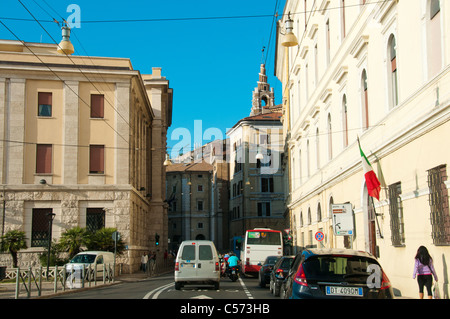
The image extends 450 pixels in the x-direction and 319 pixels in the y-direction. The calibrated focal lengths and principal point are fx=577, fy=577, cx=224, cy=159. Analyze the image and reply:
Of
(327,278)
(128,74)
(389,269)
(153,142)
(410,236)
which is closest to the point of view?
(327,278)

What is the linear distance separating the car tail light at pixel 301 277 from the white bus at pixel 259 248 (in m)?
28.1

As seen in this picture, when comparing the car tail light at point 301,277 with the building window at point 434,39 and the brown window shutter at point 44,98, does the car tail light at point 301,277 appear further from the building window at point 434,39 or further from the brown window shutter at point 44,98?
the brown window shutter at point 44,98

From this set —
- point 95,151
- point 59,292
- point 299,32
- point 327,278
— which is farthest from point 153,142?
point 327,278

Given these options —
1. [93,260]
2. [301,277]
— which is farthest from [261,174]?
[301,277]

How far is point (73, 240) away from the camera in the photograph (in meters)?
35.3

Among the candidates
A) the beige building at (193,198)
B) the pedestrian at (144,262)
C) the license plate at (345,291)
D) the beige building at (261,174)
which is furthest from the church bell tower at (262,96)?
the license plate at (345,291)

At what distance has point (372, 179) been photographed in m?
20.7

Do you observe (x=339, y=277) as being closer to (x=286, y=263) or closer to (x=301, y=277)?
(x=301, y=277)

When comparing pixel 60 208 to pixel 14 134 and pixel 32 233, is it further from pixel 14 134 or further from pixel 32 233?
pixel 14 134

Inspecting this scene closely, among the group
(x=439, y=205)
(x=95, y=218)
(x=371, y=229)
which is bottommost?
(x=371, y=229)

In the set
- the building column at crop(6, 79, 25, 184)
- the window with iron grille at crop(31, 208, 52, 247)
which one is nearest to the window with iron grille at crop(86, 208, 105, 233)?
the window with iron grille at crop(31, 208, 52, 247)

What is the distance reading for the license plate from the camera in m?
10.0

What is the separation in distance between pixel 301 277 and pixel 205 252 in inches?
521

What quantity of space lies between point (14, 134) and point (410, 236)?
1181 inches
